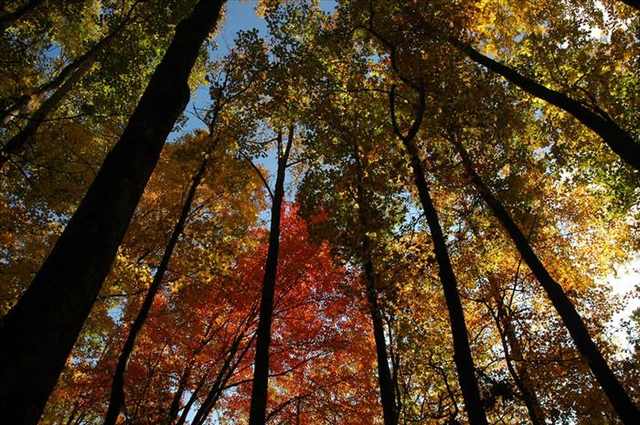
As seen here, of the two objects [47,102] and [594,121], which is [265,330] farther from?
[47,102]

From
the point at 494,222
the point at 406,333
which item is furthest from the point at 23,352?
the point at 494,222

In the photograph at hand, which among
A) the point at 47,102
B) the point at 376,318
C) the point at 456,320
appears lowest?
the point at 456,320

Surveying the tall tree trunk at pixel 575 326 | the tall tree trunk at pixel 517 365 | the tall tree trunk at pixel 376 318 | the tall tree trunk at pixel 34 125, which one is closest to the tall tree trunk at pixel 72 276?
the tall tree trunk at pixel 34 125

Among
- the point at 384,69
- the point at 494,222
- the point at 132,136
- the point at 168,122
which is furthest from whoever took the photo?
the point at 494,222

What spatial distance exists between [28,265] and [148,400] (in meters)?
5.02

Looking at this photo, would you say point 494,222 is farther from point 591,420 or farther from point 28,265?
point 28,265

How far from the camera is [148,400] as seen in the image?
39.8ft

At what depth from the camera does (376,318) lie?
1140 centimetres

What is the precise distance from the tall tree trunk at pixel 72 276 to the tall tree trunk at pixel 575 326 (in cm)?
887

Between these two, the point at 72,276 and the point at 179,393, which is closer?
the point at 72,276

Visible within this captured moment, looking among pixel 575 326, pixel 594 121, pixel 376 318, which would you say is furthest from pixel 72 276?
pixel 376 318

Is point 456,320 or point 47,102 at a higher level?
point 47,102

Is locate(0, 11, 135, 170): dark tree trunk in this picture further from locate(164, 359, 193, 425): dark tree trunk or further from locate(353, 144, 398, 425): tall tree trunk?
locate(353, 144, 398, 425): tall tree trunk

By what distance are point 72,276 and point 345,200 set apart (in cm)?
1081
